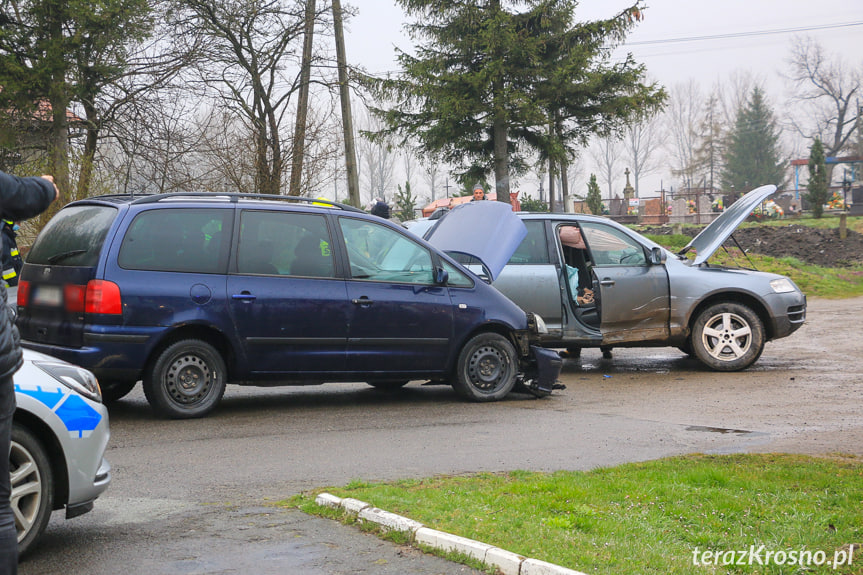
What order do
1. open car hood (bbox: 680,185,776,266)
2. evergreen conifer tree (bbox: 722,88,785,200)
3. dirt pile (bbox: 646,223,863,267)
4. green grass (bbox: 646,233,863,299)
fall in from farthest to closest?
1. evergreen conifer tree (bbox: 722,88,785,200)
2. dirt pile (bbox: 646,223,863,267)
3. green grass (bbox: 646,233,863,299)
4. open car hood (bbox: 680,185,776,266)

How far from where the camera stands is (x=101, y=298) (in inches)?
300

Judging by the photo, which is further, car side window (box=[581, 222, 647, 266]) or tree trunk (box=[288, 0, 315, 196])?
tree trunk (box=[288, 0, 315, 196])

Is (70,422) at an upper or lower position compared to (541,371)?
upper

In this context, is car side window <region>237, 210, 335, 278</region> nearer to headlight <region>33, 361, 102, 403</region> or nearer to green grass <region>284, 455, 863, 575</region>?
green grass <region>284, 455, 863, 575</region>

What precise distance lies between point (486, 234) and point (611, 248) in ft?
7.91

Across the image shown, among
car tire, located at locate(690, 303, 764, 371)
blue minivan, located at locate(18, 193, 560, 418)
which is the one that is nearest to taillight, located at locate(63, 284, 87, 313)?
blue minivan, located at locate(18, 193, 560, 418)

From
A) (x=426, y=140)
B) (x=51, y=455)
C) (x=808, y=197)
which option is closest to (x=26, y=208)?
(x=51, y=455)

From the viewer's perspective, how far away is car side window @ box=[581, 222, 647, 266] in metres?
11.5

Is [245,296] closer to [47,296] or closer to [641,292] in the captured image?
[47,296]

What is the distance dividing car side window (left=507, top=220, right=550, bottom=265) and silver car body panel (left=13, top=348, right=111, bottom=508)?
7193mm

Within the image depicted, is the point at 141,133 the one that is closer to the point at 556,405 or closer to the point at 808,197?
the point at 556,405

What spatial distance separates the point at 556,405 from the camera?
9.38 m

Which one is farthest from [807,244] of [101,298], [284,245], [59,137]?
[101,298]

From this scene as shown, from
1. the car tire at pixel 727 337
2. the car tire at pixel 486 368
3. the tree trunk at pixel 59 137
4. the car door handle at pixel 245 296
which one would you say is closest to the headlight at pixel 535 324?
the car tire at pixel 486 368
